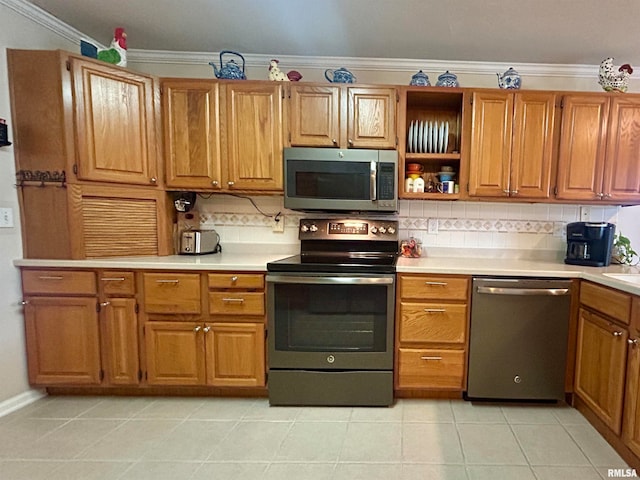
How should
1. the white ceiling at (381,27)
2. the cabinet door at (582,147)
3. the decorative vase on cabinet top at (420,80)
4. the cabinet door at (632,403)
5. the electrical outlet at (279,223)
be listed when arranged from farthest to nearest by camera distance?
the electrical outlet at (279,223) → the decorative vase on cabinet top at (420,80) → the cabinet door at (582,147) → the white ceiling at (381,27) → the cabinet door at (632,403)

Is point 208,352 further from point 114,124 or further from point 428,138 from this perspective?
point 428,138

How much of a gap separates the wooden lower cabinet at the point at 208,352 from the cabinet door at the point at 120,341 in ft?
0.29

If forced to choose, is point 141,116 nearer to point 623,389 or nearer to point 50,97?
point 50,97

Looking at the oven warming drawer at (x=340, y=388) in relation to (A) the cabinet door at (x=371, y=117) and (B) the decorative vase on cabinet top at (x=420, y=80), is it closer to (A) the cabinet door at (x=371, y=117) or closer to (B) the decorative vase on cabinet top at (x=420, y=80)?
(A) the cabinet door at (x=371, y=117)

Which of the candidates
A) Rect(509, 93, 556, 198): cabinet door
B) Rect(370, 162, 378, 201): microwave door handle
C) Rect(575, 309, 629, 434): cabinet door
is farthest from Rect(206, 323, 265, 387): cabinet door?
Rect(509, 93, 556, 198): cabinet door

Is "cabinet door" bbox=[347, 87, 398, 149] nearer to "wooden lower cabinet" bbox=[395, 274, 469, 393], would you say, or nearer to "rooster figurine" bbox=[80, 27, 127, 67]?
"wooden lower cabinet" bbox=[395, 274, 469, 393]

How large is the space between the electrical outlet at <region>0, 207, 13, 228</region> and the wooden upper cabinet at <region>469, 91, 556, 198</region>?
2.92m

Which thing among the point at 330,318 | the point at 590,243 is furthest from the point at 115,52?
the point at 590,243

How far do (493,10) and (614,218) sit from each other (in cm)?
186

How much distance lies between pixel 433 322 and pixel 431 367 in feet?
0.94

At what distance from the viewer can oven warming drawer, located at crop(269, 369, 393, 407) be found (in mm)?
2074

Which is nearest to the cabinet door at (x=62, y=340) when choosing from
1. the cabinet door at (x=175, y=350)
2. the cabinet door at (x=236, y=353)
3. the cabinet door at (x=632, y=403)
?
the cabinet door at (x=175, y=350)

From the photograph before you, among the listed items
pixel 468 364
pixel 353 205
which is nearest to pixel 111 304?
pixel 353 205

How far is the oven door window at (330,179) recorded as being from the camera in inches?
90.2
